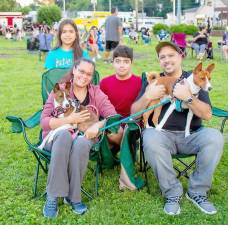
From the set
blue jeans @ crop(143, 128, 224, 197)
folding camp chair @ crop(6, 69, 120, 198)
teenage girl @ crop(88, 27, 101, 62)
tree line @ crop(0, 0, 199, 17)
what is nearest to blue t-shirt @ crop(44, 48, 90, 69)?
folding camp chair @ crop(6, 69, 120, 198)

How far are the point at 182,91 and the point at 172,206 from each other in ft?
3.01

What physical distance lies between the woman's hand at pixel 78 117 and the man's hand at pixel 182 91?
741 millimetres

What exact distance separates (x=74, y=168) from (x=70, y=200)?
31cm

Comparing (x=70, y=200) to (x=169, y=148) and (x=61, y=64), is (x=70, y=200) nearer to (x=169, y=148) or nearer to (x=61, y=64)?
(x=169, y=148)

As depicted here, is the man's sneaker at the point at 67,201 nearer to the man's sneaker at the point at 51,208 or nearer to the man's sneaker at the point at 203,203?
the man's sneaker at the point at 51,208

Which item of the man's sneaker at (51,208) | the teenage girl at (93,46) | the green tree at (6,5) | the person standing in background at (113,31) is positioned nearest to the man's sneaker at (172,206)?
the man's sneaker at (51,208)

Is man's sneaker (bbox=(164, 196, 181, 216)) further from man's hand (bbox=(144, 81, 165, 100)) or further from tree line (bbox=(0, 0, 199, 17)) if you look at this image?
tree line (bbox=(0, 0, 199, 17))

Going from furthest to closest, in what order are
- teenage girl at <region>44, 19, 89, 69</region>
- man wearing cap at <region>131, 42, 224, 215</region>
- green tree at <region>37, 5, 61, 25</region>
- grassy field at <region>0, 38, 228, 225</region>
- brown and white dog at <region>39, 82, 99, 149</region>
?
1. green tree at <region>37, 5, 61, 25</region>
2. teenage girl at <region>44, 19, 89, 69</region>
3. brown and white dog at <region>39, 82, 99, 149</region>
4. man wearing cap at <region>131, 42, 224, 215</region>
5. grassy field at <region>0, 38, 228, 225</region>

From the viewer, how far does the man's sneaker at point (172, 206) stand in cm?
369

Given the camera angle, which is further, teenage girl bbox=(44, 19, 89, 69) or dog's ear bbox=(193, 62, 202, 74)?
teenage girl bbox=(44, 19, 89, 69)

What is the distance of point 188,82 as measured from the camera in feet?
12.3

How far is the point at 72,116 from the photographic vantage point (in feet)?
12.4

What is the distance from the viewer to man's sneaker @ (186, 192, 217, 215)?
3715mm

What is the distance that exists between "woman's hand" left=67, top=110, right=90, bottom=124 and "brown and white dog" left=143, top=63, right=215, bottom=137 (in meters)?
0.51
